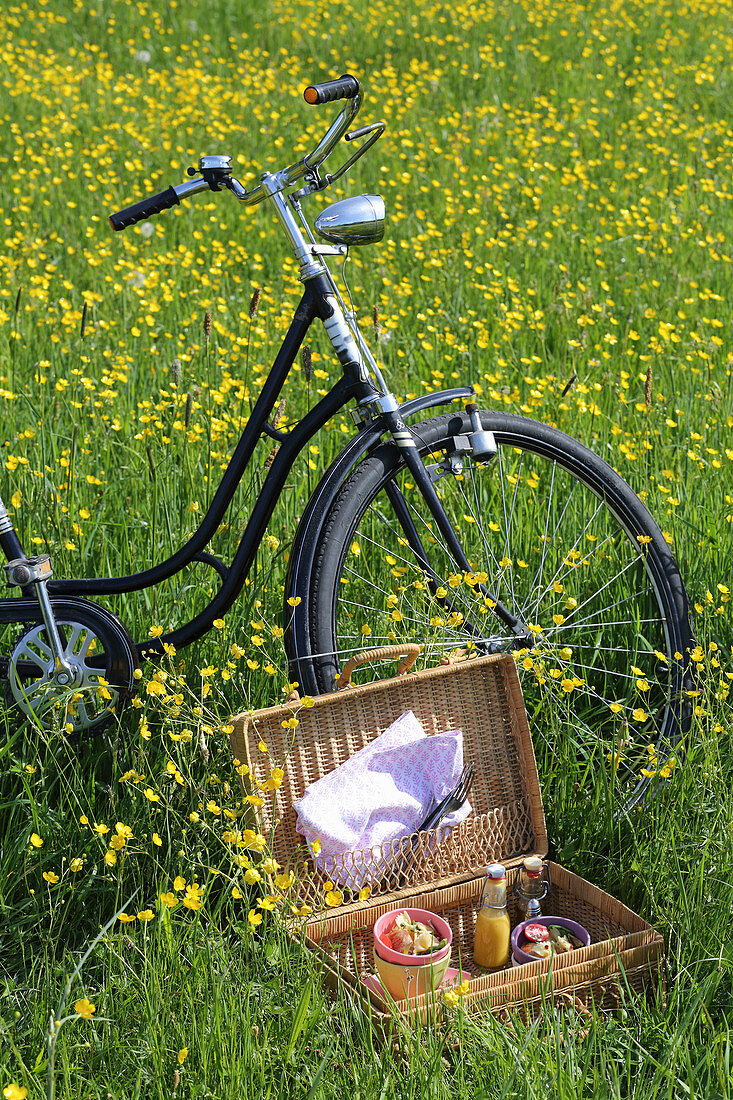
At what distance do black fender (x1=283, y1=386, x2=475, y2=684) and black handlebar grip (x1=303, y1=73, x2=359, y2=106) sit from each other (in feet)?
2.18

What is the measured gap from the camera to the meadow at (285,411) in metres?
1.87

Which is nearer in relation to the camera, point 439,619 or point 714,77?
point 439,619

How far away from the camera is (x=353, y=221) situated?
233 cm

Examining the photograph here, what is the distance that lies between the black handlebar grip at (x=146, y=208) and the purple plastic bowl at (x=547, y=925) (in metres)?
1.70

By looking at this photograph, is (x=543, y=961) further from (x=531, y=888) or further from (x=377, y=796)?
(x=377, y=796)

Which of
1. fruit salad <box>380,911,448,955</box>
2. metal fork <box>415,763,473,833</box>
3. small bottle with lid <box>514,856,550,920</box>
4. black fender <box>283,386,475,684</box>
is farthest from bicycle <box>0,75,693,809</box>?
fruit salad <box>380,911,448,955</box>

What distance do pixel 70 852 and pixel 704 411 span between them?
8.39 ft

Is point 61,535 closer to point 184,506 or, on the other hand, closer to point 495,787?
point 184,506

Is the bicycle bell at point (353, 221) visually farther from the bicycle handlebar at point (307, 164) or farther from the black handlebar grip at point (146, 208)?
the black handlebar grip at point (146, 208)

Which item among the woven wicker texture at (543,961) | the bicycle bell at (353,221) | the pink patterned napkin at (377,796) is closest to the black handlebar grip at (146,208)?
the bicycle bell at (353,221)

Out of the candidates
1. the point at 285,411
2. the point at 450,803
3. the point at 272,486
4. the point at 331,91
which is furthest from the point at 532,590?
the point at 285,411

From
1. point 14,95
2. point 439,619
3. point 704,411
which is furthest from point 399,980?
point 14,95

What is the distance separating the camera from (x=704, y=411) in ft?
12.5

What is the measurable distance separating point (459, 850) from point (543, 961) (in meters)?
0.42
